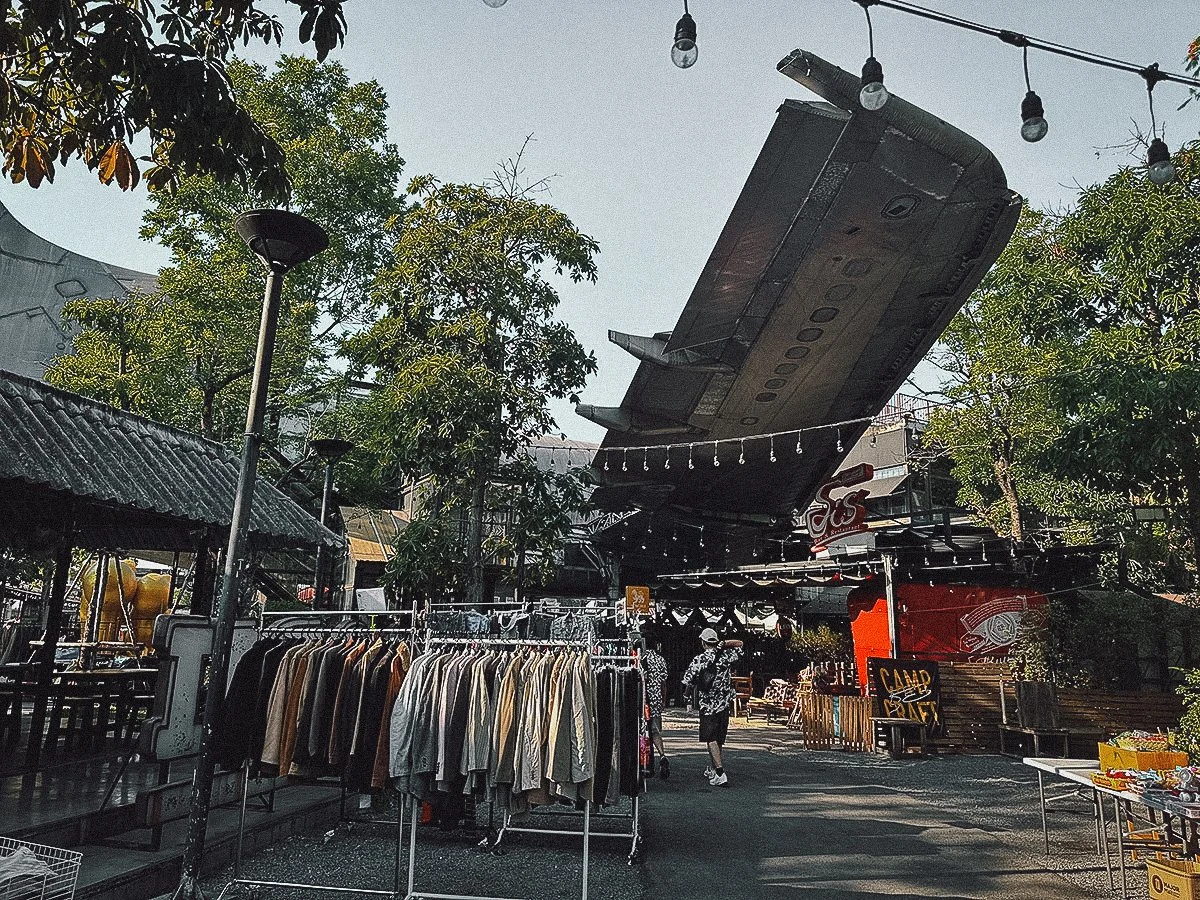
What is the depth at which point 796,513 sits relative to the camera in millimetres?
20594

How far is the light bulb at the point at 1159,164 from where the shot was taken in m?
7.05

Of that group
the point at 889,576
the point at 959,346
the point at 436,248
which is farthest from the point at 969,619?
the point at 436,248

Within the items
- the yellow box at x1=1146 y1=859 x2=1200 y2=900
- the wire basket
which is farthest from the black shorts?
the wire basket

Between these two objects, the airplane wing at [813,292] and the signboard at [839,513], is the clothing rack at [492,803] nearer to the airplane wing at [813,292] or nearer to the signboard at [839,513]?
the airplane wing at [813,292]

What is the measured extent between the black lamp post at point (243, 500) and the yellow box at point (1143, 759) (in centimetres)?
614

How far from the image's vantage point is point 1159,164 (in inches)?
280

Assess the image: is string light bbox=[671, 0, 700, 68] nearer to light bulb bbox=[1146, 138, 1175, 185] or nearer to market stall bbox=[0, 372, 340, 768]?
light bulb bbox=[1146, 138, 1175, 185]

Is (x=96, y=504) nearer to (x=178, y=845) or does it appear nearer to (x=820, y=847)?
(x=178, y=845)

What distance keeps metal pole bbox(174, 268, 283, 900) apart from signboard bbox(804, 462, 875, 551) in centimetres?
1098

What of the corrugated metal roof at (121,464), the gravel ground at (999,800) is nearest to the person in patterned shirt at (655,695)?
the gravel ground at (999,800)

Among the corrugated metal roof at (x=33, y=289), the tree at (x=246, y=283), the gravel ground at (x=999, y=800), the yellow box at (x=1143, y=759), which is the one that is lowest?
the gravel ground at (x=999, y=800)

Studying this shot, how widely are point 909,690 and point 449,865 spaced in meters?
9.83

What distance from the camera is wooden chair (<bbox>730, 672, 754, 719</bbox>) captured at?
1989 cm

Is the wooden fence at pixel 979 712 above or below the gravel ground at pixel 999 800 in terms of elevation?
above
